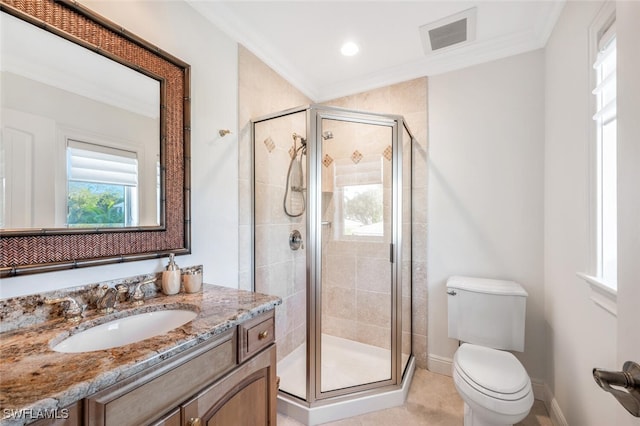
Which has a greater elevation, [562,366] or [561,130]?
[561,130]

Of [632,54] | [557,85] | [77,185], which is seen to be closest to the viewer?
[632,54]

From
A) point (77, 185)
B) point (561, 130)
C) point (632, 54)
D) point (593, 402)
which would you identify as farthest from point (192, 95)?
point (593, 402)

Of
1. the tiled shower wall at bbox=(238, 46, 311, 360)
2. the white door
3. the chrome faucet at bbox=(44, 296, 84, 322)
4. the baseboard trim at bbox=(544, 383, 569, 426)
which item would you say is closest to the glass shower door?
the tiled shower wall at bbox=(238, 46, 311, 360)

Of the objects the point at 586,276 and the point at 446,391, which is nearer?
the point at 586,276

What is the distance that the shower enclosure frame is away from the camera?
1670mm

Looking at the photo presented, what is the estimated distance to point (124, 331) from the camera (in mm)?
1026

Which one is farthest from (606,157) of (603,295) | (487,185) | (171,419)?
(171,419)

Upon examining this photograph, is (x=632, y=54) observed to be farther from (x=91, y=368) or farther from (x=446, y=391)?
(x=446, y=391)

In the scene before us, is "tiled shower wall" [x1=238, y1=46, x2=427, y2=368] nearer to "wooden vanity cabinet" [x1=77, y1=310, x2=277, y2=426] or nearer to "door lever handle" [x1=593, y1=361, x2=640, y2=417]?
"wooden vanity cabinet" [x1=77, y1=310, x2=277, y2=426]

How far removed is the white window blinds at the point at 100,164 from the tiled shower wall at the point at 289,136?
2.23 ft

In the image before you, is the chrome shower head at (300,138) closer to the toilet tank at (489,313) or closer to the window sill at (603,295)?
the toilet tank at (489,313)

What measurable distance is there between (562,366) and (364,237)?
1.41m

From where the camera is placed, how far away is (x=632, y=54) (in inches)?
19.1

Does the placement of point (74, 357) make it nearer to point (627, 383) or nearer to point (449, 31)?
point (627, 383)
